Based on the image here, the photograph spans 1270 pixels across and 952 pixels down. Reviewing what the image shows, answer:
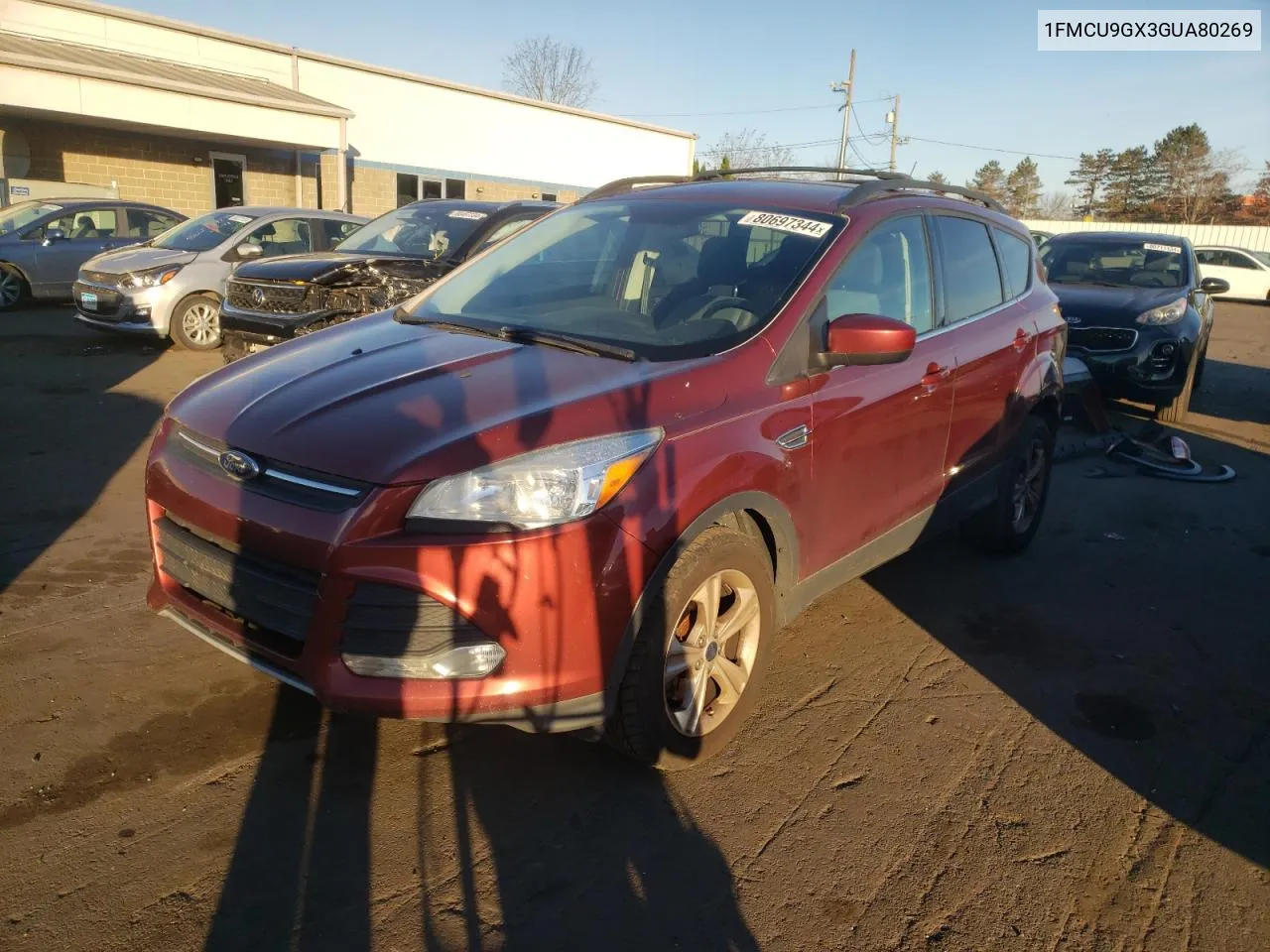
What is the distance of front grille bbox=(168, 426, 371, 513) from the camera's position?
8.55ft

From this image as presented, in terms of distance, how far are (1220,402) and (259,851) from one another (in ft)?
39.7

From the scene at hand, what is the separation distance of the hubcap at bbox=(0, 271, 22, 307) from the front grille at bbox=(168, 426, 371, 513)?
12611 mm

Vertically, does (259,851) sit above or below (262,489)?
below

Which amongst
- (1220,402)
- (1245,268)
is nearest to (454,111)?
(1220,402)

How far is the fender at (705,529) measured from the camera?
2.78 m

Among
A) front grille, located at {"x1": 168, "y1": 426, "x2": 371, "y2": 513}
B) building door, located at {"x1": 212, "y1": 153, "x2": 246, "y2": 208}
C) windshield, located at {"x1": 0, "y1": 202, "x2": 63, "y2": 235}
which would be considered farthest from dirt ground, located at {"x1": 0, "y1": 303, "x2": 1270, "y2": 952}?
building door, located at {"x1": 212, "y1": 153, "x2": 246, "y2": 208}

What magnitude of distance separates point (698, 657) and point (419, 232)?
6775mm

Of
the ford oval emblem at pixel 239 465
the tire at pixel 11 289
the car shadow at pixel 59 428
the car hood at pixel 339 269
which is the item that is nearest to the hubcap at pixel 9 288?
the tire at pixel 11 289

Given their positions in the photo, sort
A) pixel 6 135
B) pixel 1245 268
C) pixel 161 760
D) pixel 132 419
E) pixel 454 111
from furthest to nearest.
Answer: pixel 1245 268 → pixel 454 111 → pixel 6 135 → pixel 132 419 → pixel 161 760

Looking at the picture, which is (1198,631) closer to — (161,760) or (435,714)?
(435,714)

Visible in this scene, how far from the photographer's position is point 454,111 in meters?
26.3

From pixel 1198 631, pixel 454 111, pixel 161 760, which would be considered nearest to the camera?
pixel 161 760

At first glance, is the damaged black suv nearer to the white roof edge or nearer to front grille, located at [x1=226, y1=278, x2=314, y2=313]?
front grille, located at [x1=226, y1=278, x2=314, y2=313]

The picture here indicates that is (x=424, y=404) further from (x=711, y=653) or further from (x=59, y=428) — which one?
(x=59, y=428)
